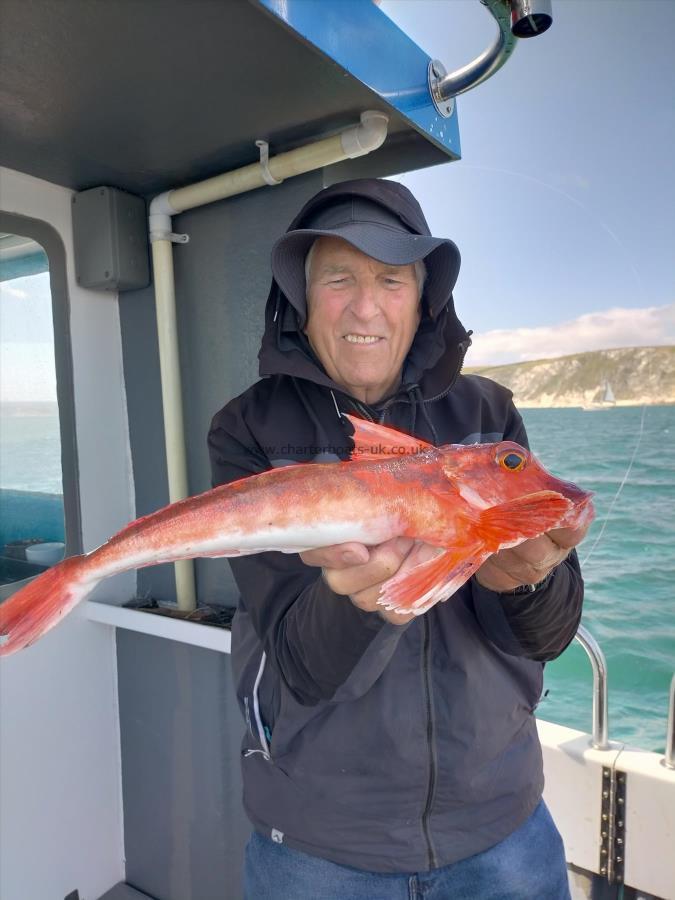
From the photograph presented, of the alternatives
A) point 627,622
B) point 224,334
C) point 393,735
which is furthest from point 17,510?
point 627,622

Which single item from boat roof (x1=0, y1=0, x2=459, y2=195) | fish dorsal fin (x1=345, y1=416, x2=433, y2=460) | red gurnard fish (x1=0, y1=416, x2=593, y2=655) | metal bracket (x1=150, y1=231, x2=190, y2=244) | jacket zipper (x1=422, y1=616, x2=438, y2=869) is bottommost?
jacket zipper (x1=422, y1=616, x2=438, y2=869)

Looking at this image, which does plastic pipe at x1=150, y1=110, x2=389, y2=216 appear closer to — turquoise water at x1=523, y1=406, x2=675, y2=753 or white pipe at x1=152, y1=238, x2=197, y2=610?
white pipe at x1=152, y1=238, x2=197, y2=610

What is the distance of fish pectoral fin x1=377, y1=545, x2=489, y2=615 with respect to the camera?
1.29 meters

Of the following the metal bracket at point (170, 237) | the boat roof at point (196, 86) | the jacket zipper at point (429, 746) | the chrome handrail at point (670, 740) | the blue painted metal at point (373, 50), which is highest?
the blue painted metal at point (373, 50)

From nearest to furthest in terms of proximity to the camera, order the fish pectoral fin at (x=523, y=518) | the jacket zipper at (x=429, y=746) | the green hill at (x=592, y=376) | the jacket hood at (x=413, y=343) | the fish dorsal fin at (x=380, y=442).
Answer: the fish pectoral fin at (x=523, y=518) → the fish dorsal fin at (x=380, y=442) → the jacket zipper at (x=429, y=746) → the jacket hood at (x=413, y=343) → the green hill at (x=592, y=376)

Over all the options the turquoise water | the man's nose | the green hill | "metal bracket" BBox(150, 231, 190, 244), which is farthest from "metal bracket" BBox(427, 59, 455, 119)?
the green hill

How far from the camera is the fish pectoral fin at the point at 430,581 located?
1.29 m

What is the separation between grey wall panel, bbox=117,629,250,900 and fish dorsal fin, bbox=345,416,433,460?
1916 mm

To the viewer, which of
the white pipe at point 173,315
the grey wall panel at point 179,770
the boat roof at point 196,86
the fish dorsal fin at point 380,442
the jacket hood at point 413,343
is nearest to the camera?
the fish dorsal fin at point 380,442

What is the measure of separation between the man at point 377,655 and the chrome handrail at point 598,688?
642mm

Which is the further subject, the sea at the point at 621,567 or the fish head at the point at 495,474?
the sea at the point at 621,567

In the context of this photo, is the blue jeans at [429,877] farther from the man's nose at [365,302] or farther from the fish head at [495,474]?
the man's nose at [365,302]

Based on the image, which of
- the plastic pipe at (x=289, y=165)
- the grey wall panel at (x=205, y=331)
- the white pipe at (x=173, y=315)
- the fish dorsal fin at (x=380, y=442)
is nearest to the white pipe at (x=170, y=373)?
the white pipe at (x=173, y=315)

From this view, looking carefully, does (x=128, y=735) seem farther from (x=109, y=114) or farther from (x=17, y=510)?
(x=109, y=114)
